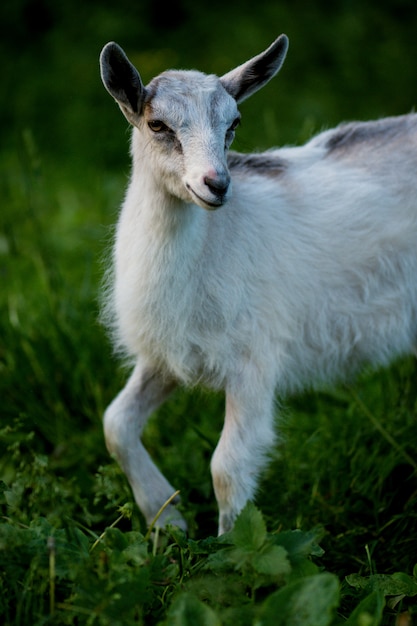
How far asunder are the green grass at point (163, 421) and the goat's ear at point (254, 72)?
1.76 ft

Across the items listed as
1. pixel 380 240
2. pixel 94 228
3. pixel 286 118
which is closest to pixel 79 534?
pixel 380 240

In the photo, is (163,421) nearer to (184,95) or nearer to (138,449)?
(138,449)

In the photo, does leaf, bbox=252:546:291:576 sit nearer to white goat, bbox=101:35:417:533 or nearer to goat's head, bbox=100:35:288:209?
white goat, bbox=101:35:417:533

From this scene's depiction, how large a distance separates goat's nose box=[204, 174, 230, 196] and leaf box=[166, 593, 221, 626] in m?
1.35

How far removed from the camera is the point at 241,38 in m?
9.59

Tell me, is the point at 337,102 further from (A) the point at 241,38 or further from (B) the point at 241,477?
(B) the point at 241,477

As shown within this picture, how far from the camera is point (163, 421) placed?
4840mm

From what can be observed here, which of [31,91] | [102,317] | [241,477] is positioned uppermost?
[31,91]

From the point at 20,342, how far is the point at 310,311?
181 cm

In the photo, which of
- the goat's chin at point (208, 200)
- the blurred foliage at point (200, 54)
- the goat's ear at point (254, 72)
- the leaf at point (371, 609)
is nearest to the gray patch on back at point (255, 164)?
the goat's ear at point (254, 72)

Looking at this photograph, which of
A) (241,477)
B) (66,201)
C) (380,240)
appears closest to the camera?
(241,477)

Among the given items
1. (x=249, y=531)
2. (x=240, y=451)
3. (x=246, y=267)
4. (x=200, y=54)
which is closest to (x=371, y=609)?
(x=249, y=531)

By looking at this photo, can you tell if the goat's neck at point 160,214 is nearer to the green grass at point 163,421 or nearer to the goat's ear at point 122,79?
the goat's ear at point 122,79

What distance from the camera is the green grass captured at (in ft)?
9.41
